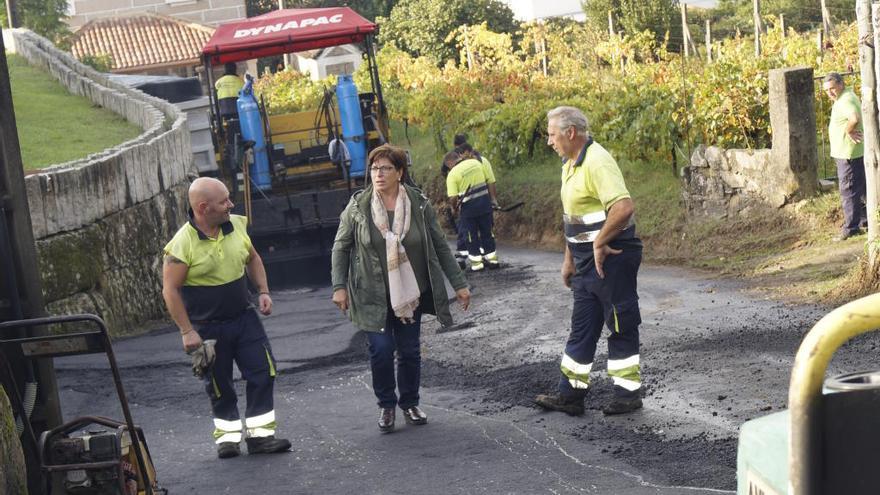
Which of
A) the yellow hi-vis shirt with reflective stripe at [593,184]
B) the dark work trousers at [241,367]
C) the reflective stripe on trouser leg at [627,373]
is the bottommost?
the reflective stripe on trouser leg at [627,373]

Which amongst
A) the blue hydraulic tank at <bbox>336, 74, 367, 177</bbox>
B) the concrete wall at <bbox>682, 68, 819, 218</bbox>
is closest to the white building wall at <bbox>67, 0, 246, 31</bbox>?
the blue hydraulic tank at <bbox>336, 74, 367, 177</bbox>

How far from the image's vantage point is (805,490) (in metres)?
2.47

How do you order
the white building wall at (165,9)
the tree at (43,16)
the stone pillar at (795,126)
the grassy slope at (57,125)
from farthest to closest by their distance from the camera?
the white building wall at (165,9) → the tree at (43,16) → the grassy slope at (57,125) → the stone pillar at (795,126)

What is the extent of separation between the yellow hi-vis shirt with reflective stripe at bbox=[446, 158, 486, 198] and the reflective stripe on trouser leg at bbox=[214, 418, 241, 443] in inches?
343

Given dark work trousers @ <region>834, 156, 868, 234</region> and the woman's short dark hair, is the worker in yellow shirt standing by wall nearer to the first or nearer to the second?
dark work trousers @ <region>834, 156, 868, 234</region>

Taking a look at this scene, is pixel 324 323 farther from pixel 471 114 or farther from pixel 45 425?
pixel 471 114

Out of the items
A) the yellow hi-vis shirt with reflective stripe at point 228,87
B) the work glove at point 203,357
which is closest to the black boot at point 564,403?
the work glove at point 203,357

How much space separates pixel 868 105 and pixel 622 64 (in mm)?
11835

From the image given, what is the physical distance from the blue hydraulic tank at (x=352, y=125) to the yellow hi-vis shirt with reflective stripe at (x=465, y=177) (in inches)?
104

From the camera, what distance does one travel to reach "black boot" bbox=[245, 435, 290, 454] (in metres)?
7.52

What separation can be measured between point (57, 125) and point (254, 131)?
481 centimetres

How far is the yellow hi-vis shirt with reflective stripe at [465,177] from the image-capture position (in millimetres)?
15992

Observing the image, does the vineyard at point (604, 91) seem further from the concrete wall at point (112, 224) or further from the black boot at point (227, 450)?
the black boot at point (227, 450)

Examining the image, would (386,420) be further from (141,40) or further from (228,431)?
(141,40)
